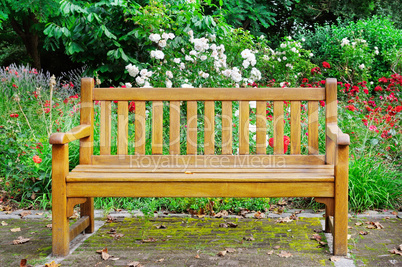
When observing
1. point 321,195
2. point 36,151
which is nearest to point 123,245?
point 321,195

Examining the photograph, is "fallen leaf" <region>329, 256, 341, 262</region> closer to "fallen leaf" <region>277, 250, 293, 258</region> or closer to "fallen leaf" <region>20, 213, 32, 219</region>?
"fallen leaf" <region>277, 250, 293, 258</region>

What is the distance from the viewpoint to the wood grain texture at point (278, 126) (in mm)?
3275

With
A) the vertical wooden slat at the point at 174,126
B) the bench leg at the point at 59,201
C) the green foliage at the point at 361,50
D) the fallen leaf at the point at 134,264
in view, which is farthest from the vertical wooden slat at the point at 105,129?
the green foliage at the point at 361,50

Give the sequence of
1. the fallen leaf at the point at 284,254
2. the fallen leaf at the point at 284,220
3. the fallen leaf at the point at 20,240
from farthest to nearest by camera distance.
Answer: the fallen leaf at the point at 284,220, the fallen leaf at the point at 20,240, the fallen leaf at the point at 284,254

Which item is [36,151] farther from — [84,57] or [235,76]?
[84,57]

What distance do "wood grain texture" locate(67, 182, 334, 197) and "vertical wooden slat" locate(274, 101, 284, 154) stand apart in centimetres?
62

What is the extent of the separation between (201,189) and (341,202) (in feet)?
2.96

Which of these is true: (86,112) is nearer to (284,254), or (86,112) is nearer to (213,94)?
(213,94)

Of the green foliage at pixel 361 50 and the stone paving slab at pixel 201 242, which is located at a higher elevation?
the green foliage at pixel 361 50

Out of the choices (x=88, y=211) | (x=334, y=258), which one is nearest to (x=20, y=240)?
(x=88, y=211)

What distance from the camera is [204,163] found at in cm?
332

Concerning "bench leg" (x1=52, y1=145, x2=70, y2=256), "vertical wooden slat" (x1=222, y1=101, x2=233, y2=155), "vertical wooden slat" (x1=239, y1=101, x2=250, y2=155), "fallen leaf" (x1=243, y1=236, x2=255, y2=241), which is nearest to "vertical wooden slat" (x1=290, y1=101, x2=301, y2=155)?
"vertical wooden slat" (x1=239, y1=101, x2=250, y2=155)

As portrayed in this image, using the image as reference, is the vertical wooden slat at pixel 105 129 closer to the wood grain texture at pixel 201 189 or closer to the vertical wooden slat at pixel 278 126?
the wood grain texture at pixel 201 189

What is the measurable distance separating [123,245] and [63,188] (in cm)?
64
